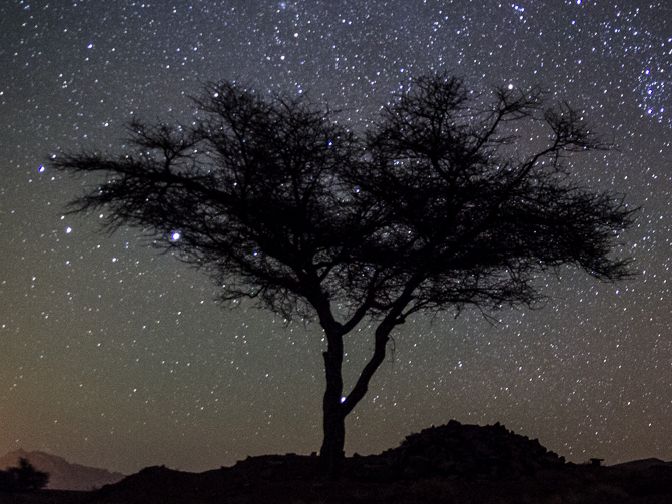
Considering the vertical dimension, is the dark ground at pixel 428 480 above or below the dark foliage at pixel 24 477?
below

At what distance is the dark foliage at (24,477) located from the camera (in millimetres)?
20438

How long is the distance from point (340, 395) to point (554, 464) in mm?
4370

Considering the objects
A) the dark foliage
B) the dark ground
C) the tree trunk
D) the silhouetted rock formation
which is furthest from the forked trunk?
the dark foliage

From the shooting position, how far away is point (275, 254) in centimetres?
1652

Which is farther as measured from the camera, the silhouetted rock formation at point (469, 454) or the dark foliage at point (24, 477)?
the dark foliage at point (24, 477)

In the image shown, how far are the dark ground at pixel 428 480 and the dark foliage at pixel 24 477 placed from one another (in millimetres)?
2388

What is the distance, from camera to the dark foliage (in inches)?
805

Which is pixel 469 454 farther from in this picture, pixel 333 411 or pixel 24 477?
pixel 24 477

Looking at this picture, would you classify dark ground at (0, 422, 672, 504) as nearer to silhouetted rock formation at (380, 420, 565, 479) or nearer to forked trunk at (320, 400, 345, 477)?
silhouetted rock formation at (380, 420, 565, 479)

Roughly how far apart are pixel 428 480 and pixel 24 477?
12579 mm

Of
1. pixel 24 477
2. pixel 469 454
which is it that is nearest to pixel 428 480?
pixel 469 454

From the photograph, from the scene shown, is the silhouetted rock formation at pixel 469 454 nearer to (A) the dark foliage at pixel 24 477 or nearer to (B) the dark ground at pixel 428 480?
(B) the dark ground at pixel 428 480

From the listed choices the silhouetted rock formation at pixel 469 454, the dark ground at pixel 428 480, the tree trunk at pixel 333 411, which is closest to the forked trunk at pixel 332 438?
the tree trunk at pixel 333 411

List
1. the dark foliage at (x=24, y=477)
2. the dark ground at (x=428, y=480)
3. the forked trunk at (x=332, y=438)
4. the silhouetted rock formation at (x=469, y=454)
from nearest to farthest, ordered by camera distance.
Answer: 1. the dark ground at (x=428, y=480)
2. the silhouetted rock formation at (x=469, y=454)
3. the forked trunk at (x=332, y=438)
4. the dark foliage at (x=24, y=477)
